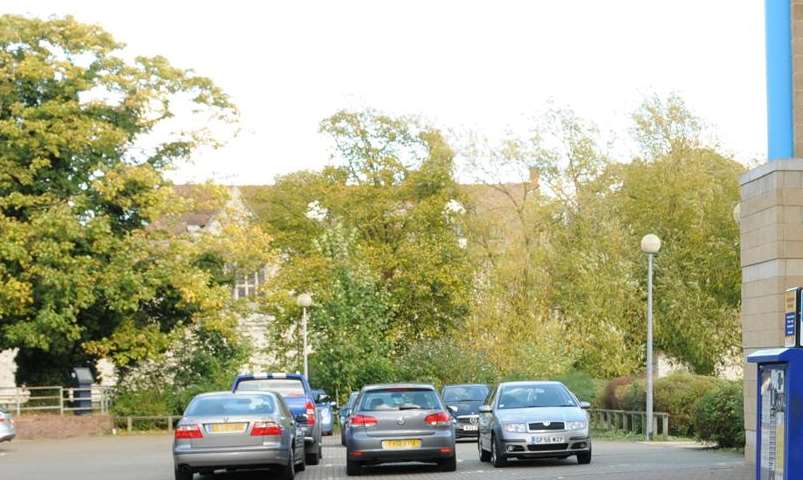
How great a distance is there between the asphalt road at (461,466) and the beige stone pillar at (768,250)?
75.3 inches

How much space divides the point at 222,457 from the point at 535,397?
6.54 metres

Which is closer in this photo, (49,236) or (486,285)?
(49,236)

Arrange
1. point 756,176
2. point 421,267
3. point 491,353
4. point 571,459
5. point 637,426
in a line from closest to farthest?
point 756,176
point 571,459
point 637,426
point 491,353
point 421,267

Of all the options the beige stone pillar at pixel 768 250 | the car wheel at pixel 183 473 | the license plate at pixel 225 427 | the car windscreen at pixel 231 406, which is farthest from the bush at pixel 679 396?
the car wheel at pixel 183 473

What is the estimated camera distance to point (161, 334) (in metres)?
50.4

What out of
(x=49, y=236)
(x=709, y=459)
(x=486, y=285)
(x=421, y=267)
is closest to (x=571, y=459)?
(x=709, y=459)

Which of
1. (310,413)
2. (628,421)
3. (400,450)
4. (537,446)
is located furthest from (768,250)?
(628,421)

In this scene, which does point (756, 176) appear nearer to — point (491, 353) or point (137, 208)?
point (137, 208)

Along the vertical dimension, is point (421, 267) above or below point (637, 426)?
above

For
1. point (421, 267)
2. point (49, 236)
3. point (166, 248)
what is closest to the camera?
point (49, 236)

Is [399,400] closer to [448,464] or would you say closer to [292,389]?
[448,464]

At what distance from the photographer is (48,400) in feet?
162

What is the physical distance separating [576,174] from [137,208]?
20333 mm

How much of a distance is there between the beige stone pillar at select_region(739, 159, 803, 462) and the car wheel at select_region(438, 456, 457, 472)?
4911mm
